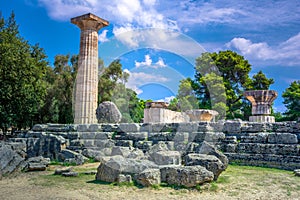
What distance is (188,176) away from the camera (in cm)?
589

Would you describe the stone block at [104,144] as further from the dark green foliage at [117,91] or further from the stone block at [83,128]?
the dark green foliage at [117,91]

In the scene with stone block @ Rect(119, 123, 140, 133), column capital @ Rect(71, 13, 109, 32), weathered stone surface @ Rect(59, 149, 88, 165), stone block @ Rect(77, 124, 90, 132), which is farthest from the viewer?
column capital @ Rect(71, 13, 109, 32)

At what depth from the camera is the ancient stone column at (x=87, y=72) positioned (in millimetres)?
16969

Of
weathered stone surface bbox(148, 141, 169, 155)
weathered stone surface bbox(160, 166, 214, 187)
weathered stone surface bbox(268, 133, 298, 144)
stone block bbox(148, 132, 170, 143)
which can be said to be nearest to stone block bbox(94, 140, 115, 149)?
→ stone block bbox(148, 132, 170, 143)

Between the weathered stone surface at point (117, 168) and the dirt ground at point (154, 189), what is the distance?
236 millimetres

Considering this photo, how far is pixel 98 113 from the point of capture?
45.1 ft

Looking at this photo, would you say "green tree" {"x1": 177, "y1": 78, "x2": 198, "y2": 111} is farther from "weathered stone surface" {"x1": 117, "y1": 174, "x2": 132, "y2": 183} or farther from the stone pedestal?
"weathered stone surface" {"x1": 117, "y1": 174, "x2": 132, "y2": 183}

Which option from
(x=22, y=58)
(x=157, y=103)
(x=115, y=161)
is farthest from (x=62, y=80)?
(x=115, y=161)

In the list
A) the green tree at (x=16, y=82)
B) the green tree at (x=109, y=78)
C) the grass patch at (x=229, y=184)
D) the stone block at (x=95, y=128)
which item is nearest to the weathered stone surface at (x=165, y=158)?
the grass patch at (x=229, y=184)

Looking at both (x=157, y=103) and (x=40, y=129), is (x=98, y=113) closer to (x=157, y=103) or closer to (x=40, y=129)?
(x=40, y=129)

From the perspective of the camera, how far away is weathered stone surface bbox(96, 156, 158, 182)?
644cm

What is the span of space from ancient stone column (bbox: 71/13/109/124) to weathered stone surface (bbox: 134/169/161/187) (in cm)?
1132

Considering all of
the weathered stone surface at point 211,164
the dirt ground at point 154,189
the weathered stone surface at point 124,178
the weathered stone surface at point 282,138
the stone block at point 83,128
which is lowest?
the dirt ground at point 154,189

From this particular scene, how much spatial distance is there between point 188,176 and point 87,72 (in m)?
12.7
